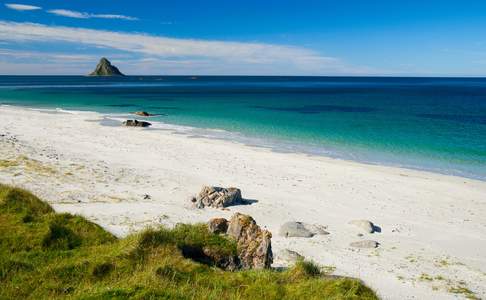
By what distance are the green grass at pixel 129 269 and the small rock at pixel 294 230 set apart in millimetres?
4997

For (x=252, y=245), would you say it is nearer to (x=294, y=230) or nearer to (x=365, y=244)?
(x=294, y=230)

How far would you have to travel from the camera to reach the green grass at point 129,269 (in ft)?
24.6

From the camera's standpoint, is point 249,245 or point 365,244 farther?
point 365,244

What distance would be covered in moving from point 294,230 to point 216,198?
4.57 m

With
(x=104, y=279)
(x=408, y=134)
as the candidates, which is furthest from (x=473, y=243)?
(x=408, y=134)

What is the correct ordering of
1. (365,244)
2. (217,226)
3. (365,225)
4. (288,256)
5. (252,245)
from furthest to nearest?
(365,225)
(365,244)
(288,256)
(217,226)
(252,245)

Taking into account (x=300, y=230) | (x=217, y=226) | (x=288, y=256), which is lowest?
(x=300, y=230)

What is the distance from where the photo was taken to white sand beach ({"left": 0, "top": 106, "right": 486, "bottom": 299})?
13570 mm

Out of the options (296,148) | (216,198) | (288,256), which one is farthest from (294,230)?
(296,148)

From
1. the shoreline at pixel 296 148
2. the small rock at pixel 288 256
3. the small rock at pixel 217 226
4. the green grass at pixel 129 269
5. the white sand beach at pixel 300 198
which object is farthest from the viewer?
the shoreline at pixel 296 148

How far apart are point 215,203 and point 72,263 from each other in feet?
34.3

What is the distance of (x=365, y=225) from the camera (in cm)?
1675

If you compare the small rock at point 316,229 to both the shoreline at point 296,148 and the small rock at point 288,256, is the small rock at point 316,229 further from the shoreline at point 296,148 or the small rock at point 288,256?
the shoreline at point 296,148

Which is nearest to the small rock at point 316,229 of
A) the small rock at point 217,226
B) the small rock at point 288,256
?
the small rock at point 288,256
